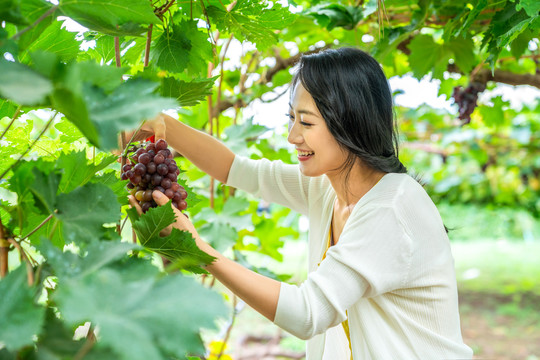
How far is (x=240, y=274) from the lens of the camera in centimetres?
89

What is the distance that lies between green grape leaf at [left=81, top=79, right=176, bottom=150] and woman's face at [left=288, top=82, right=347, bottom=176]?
645 mm

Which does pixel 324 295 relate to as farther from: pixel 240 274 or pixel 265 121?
pixel 265 121

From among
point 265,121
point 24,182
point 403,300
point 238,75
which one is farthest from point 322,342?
point 238,75

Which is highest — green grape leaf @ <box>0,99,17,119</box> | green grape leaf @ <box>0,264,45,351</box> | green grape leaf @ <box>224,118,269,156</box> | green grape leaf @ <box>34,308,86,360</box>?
green grape leaf @ <box>0,99,17,119</box>

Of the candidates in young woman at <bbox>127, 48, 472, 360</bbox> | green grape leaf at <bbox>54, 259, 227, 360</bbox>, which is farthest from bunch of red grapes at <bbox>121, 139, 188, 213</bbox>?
green grape leaf at <bbox>54, 259, 227, 360</bbox>

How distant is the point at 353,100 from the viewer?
3.65ft

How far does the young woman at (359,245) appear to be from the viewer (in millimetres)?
947

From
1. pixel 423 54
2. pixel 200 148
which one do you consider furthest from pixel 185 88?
pixel 423 54

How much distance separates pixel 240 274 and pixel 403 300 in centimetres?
40

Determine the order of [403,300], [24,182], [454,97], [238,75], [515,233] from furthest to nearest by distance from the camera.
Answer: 1. [515,233]
2. [454,97]
3. [238,75]
4. [403,300]
5. [24,182]

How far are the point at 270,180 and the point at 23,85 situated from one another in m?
1.03

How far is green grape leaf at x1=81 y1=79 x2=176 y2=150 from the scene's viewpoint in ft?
1.42

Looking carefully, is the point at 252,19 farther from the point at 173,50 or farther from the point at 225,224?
the point at 225,224

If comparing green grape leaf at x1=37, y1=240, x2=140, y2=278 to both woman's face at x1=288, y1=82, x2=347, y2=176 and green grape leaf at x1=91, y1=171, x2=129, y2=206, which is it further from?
woman's face at x1=288, y1=82, x2=347, y2=176
